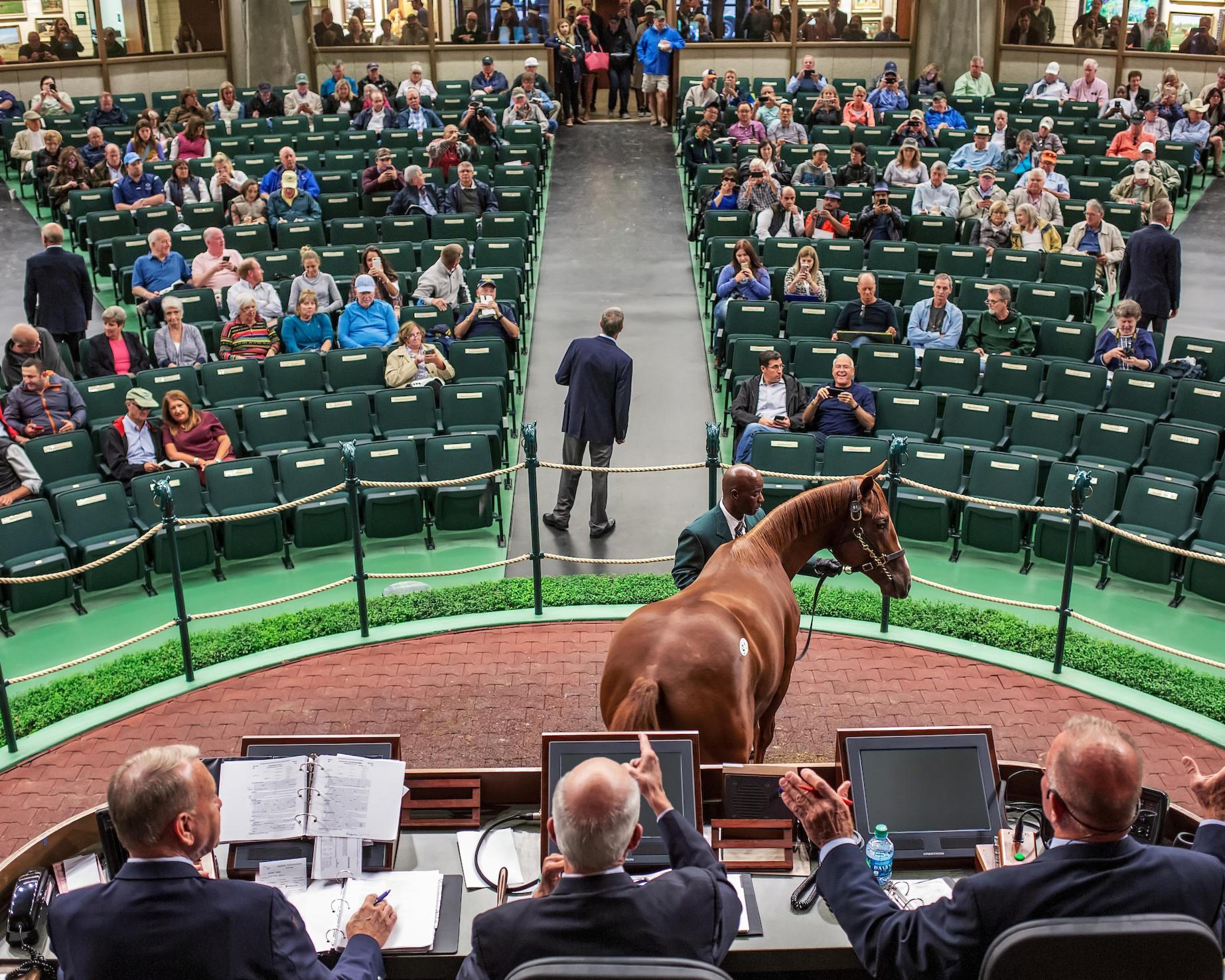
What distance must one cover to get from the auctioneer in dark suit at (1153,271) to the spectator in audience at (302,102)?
1325cm

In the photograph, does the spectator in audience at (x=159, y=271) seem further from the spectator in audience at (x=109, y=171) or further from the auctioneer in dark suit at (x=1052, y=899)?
the auctioneer in dark suit at (x=1052, y=899)

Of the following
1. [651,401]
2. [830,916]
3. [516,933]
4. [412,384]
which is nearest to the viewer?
[516,933]

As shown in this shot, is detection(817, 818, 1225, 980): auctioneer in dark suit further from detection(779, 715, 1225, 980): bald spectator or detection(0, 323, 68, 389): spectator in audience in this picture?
detection(0, 323, 68, 389): spectator in audience

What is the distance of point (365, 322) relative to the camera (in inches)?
487

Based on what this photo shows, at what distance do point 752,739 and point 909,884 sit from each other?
1396 millimetres

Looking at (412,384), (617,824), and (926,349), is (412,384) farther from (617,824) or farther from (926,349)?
(617,824)

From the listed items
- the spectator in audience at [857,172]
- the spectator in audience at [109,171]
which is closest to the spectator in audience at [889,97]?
the spectator in audience at [857,172]

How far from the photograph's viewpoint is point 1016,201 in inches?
604

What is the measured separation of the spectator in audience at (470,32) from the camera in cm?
2370

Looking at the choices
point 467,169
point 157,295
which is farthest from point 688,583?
point 467,169

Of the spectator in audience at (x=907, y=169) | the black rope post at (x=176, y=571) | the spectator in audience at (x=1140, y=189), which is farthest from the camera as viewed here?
the spectator in audience at (x=907, y=169)

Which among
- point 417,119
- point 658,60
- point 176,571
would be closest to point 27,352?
point 176,571

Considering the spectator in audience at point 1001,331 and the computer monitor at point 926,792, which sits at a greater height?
the spectator in audience at point 1001,331

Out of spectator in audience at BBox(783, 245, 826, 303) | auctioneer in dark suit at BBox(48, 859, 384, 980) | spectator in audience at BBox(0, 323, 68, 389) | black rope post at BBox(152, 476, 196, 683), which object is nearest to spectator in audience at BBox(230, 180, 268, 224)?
spectator in audience at BBox(0, 323, 68, 389)
